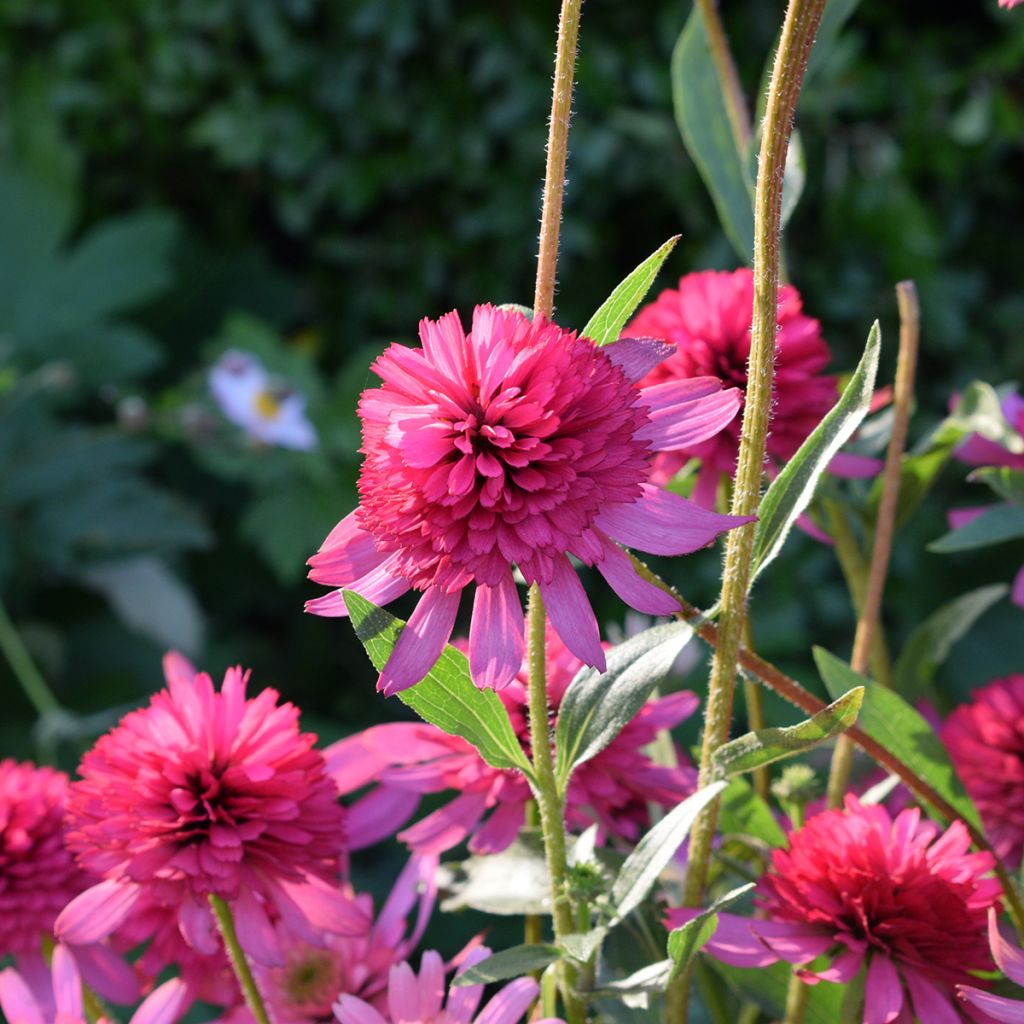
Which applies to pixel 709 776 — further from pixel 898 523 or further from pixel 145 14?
pixel 145 14

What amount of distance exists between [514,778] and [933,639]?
21cm

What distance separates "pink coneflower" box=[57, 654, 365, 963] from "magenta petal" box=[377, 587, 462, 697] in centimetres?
9

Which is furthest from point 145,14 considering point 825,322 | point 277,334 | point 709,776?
point 709,776

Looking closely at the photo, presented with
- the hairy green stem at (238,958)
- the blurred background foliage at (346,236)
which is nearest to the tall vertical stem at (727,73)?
the hairy green stem at (238,958)

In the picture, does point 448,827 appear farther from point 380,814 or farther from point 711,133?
point 711,133

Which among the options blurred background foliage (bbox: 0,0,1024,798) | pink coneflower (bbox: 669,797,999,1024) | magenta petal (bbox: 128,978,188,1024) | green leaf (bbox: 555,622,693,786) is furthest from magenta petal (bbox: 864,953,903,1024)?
blurred background foliage (bbox: 0,0,1024,798)

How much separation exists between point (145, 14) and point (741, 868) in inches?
67.5

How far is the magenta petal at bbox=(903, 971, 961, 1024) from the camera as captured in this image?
0.39 metres

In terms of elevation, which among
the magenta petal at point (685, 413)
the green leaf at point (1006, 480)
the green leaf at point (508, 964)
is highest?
the magenta petal at point (685, 413)

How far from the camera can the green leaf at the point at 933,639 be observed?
538mm

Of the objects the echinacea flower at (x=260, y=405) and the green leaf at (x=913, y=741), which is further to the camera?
the echinacea flower at (x=260, y=405)

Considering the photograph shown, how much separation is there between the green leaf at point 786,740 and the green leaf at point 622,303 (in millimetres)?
113

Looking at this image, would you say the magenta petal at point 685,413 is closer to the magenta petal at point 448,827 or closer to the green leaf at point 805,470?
the green leaf at point 805,470

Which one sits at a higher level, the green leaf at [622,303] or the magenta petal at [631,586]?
the green leaf at [622,303]
